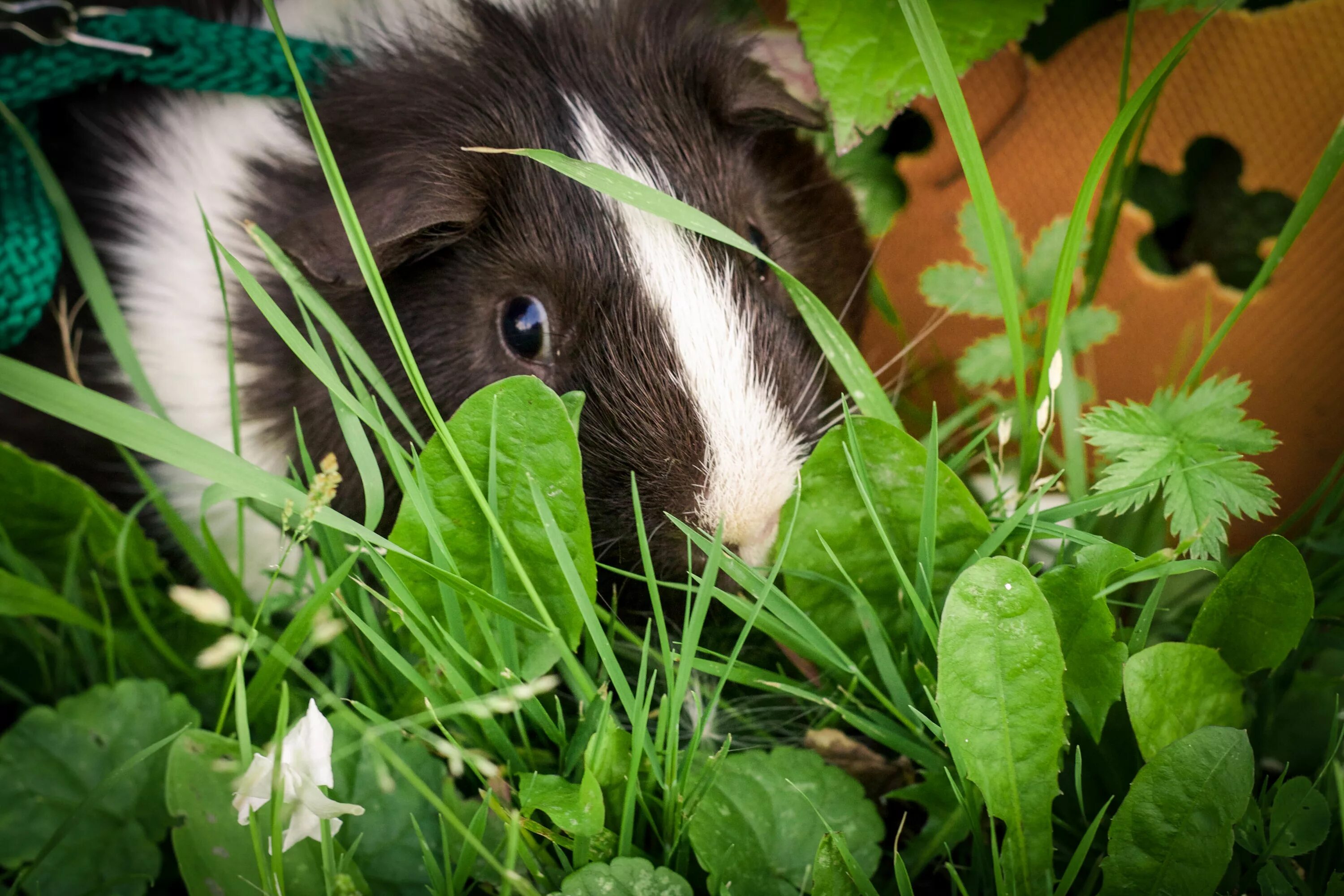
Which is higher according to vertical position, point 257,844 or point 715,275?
point 715,275

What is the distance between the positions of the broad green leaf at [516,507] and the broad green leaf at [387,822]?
19 centimetres

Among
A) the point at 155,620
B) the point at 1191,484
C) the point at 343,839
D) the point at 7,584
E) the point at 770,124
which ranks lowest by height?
the point at 343,839

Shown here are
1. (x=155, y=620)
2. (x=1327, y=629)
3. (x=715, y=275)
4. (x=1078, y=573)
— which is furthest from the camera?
(x=155, y=620)

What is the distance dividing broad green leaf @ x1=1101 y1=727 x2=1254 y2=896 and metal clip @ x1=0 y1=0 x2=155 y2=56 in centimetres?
200

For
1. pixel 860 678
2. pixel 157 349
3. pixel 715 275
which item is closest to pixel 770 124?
pixel 715 275

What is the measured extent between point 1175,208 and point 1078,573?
1100 millimetres

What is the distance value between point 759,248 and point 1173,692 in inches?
37.2

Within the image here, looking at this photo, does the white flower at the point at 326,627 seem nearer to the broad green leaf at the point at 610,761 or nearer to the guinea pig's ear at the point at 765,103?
the broad green leaf at the point at 610,761

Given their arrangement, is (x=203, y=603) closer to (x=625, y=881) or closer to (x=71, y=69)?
(x=625, y=881)

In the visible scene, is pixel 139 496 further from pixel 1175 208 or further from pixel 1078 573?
pixel 1175 208

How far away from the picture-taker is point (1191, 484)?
121cm

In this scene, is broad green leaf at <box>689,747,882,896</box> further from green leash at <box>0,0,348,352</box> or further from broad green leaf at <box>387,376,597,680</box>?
green leash at <box>0,0,348,352</box>

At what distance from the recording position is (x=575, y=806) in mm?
1096

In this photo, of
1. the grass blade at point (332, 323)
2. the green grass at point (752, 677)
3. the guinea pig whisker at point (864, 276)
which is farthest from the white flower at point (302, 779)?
the guinea pig whisker at point (864, 276)
